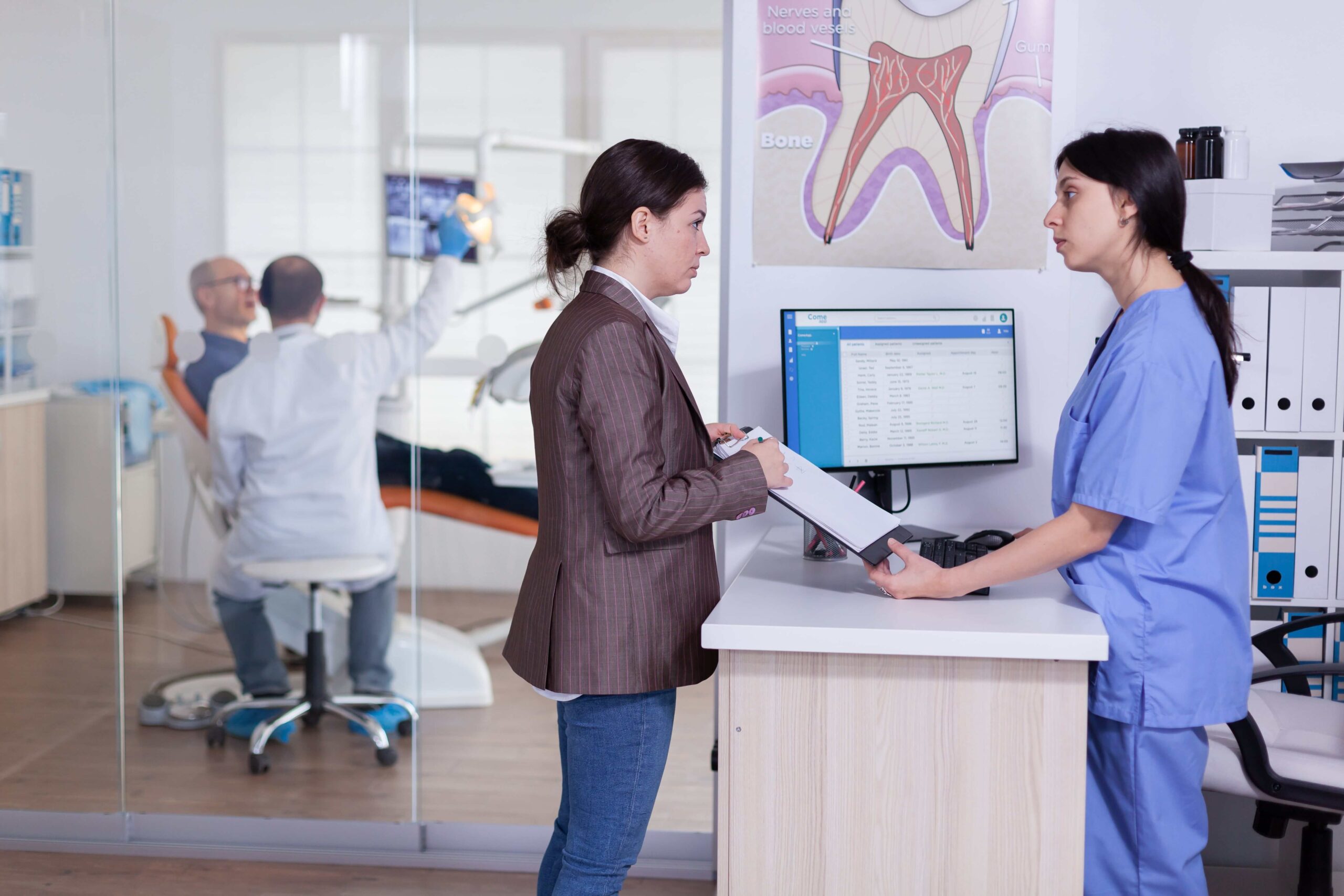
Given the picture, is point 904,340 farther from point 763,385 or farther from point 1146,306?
point 1146,306

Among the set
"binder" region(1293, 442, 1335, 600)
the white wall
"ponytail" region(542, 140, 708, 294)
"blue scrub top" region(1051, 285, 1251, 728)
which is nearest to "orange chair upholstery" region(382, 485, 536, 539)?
the white wall

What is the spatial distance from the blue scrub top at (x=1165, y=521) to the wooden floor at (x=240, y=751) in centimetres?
135

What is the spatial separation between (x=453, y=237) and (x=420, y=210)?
10 centimetres

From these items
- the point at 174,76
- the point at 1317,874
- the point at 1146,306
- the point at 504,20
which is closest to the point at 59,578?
the point at 174,76

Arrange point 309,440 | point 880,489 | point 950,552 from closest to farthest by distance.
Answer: point 950,552 → point 880,489 → point 309,440

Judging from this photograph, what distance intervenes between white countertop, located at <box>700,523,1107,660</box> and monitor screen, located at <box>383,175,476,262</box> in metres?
1.39

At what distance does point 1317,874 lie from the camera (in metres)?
2.20

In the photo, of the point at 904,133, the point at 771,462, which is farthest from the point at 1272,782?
the point at 904,133

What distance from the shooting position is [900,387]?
227cm

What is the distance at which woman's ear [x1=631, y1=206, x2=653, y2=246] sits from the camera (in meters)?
1.65

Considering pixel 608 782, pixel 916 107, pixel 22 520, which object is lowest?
pixel 608 782

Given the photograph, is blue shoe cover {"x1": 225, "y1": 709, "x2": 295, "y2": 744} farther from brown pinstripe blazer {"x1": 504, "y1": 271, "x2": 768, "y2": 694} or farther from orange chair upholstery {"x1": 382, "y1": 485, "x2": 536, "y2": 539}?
brown pinstripe blazer {"x1": 504, "y1": 271, "x2": 768, "y2": 694}

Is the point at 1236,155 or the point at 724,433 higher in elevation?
the point at 1236,155

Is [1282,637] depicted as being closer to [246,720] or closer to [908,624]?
[908,624]
